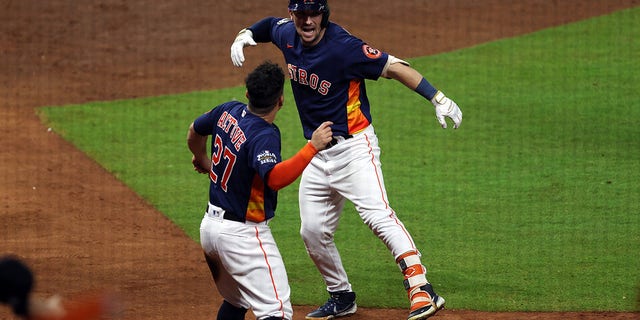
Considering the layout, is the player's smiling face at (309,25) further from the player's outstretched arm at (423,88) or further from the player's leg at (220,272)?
the player's leg at (220,272)

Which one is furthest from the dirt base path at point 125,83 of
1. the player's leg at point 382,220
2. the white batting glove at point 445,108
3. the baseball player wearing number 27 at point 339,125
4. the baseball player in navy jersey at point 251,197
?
the baseball player in navy jersey at point 251,197

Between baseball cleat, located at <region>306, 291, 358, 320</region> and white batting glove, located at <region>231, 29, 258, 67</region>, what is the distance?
1664mm

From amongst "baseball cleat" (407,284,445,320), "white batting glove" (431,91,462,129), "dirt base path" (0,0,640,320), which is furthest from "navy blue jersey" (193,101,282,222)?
"dirt base path" (0,0,640,320)

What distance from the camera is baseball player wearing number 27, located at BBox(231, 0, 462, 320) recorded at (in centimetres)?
654

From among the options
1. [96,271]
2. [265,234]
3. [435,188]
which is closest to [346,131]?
[265,234]

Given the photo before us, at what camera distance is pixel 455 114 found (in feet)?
21.7

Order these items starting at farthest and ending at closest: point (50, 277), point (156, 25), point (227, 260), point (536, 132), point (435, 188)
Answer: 1. point (156, 25)
2. point (536, 132)
3. point (435, 188)
4. point (50, 277)
5. point (227, 260)

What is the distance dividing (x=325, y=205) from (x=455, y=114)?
102cm

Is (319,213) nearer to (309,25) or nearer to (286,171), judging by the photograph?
(309,25)

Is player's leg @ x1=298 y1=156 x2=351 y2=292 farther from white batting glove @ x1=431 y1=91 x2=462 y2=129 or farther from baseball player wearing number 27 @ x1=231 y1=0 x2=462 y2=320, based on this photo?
white batting glove @ x1=431 y1=91 x2=462 y2=129

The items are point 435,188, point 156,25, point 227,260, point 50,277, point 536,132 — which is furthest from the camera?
point 156,25

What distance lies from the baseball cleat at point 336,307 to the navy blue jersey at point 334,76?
1.09 meters

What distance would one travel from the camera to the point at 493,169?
34.6 ft

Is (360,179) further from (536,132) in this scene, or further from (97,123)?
(97,123)
